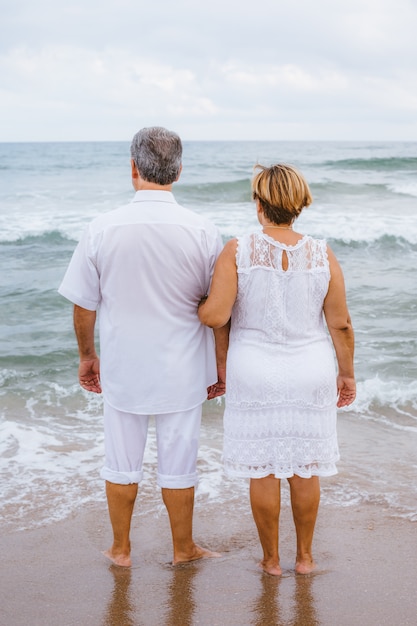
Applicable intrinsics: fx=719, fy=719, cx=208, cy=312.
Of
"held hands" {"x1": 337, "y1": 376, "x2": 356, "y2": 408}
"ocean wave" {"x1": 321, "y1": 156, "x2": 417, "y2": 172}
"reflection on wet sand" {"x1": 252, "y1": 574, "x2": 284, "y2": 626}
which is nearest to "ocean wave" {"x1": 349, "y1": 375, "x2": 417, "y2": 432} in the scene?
"held hands" {"x1": 337, "y1": 376, "x2": 356, "y2": 408}

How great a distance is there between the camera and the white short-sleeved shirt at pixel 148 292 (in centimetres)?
→ 286

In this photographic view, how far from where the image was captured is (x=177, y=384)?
2.98 meters

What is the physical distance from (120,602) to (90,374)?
3.10 feet

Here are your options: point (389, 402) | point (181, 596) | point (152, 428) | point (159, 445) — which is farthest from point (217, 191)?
point (181, 596)

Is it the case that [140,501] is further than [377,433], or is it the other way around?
[377,433]

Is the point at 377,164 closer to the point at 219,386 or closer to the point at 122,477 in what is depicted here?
the point at 219,386

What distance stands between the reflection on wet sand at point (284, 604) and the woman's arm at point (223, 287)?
3.65ft

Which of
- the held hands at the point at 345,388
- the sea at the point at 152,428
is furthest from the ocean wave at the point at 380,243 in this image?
the held hands at the point at 345,388

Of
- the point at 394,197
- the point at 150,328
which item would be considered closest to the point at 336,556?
the point at 150,328

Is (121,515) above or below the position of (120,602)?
above

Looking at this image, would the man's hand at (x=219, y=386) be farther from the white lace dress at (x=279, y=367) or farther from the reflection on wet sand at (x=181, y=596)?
the reflection on wet sand at (x=181, y=596)

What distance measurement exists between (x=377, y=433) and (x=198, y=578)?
2.38 metres

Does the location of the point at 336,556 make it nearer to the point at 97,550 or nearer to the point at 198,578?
the point at 198,578

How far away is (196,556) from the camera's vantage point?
323cm
